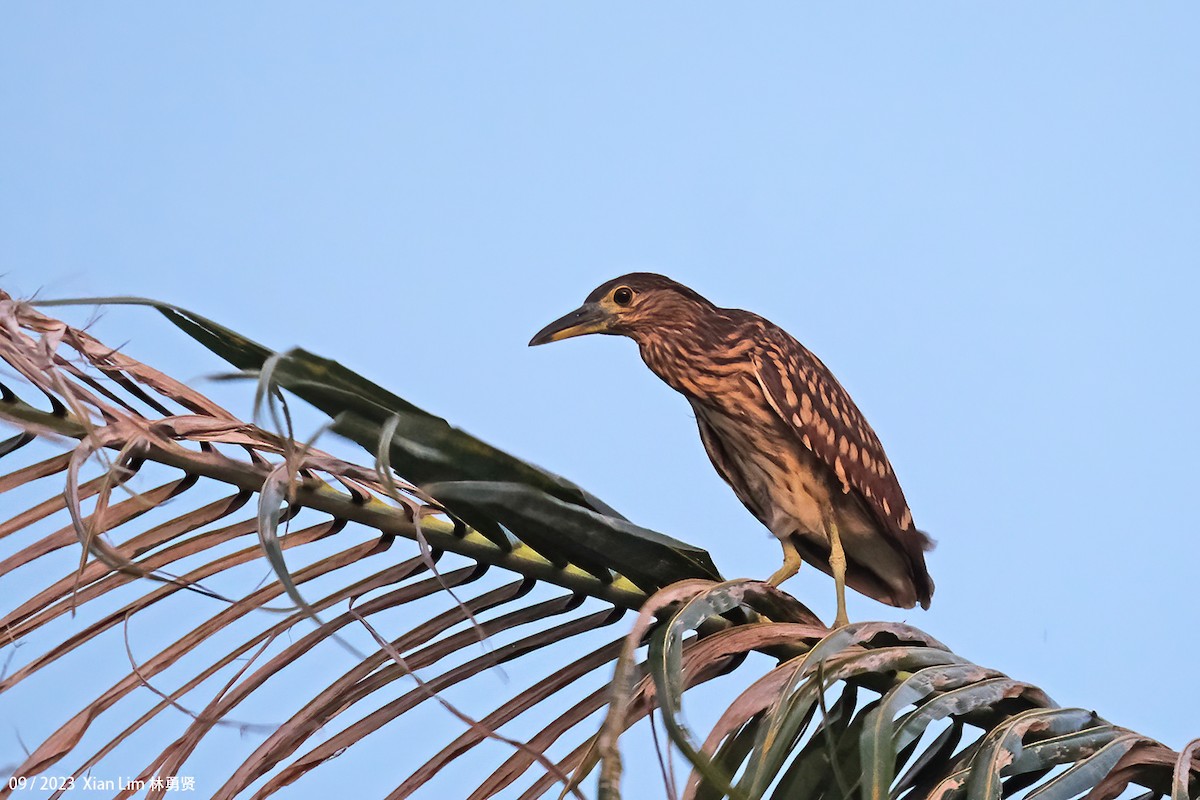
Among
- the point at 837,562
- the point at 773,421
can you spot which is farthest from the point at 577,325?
the point at 837,562

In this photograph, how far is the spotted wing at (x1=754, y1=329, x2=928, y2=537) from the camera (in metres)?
2.50

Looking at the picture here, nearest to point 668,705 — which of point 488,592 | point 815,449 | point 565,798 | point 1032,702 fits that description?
point 565,798

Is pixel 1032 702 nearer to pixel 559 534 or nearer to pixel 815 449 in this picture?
pixel 559 534

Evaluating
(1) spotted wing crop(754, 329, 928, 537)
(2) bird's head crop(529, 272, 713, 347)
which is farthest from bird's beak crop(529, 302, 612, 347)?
(1) spotted wing crop(754, 329, 928, 537)

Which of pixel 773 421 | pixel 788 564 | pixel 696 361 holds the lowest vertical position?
pixel 788 564

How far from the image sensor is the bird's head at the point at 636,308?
98.9 inches

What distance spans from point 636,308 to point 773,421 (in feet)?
1.12

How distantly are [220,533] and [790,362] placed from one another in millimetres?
1596

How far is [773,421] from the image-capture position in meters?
2.51

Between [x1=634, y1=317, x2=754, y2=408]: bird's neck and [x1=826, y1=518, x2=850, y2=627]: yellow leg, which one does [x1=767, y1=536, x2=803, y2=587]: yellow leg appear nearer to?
[x1=826, y1=518, x2=850, y2=627]: yellow leg

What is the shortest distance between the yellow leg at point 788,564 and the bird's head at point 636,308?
20.2 inches

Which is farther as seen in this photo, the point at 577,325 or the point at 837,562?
the point at 837,562

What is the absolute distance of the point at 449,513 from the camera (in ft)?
4.00

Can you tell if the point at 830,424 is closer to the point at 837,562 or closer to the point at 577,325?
the point at 837,562
